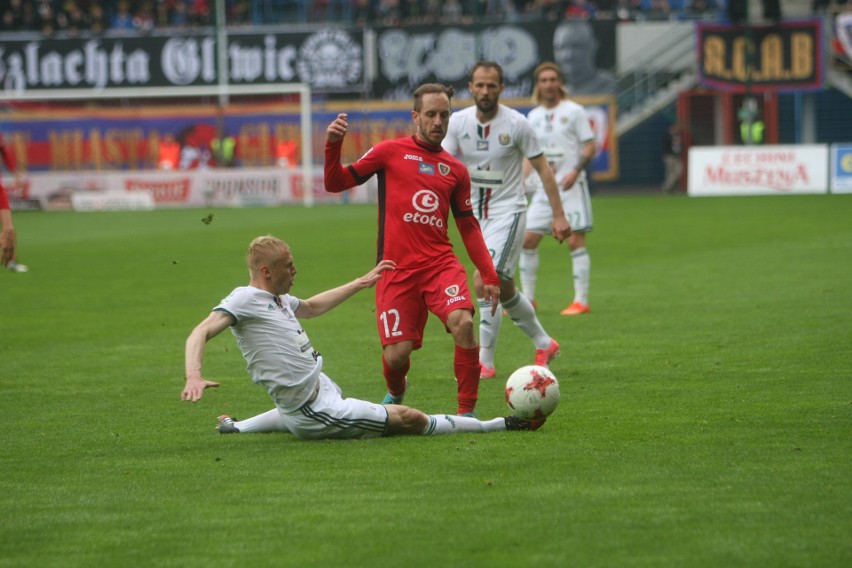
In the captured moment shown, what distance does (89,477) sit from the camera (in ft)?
20.9

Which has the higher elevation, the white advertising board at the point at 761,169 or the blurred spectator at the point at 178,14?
the blurred spectator at the point at 178,14

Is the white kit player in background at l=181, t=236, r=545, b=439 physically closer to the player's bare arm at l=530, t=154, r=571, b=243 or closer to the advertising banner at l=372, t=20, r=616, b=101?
the player's bare arm at l=530, t=154, r=571, b=243

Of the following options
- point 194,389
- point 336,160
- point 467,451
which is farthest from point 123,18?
point 194,389

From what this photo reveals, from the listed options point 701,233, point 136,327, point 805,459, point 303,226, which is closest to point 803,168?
point 701,233

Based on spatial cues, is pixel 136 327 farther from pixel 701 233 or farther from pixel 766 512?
pixel 701 233

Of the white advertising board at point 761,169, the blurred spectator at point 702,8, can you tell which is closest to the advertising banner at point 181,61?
the blurred spectator at point 702,8

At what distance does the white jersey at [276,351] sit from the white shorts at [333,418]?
8 cm

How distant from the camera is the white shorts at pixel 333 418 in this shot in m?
6.98

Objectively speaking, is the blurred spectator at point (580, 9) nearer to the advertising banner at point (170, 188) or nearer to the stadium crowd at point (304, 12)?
the stadium crowd at point (304, 12)

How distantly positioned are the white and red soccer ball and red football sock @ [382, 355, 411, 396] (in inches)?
32.7

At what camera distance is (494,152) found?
954cm

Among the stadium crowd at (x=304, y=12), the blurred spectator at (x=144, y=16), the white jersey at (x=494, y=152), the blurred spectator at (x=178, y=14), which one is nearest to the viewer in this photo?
the white jersey at (x=494, y=152)

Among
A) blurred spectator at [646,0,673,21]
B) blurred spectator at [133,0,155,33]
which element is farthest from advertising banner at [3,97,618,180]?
blurred spectator at [133,0,155,33]

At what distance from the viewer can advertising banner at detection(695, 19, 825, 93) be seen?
3841cm
